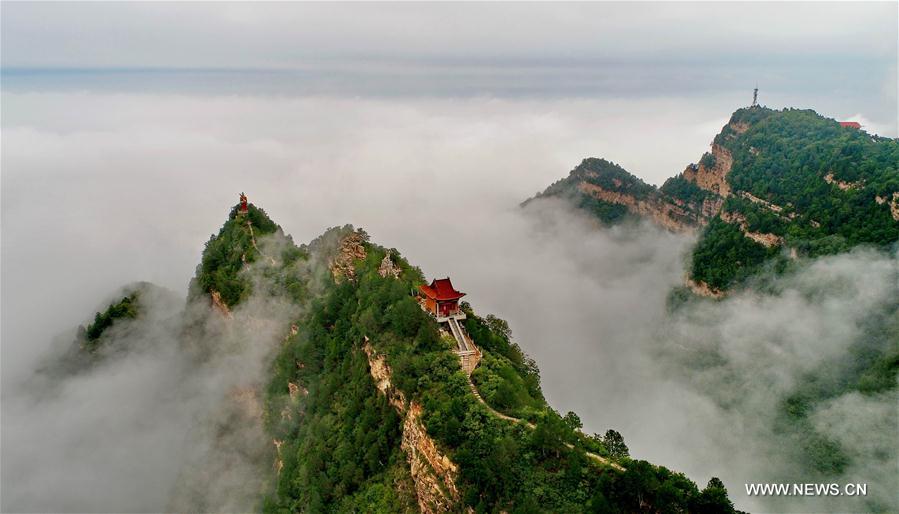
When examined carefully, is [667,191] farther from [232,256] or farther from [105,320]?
[105,320]

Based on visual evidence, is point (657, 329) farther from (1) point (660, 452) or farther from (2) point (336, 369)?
(2) point (336, 369)

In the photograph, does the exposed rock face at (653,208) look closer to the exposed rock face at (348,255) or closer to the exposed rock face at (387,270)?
the exposed rock face at (348,255)

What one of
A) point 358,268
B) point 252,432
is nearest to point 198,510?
point 252,432

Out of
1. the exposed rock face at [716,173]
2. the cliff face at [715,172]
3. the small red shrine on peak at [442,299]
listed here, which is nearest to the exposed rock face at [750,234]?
the exposed rock face at [716,173]

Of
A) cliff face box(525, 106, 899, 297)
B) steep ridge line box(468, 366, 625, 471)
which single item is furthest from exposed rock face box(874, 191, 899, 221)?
steep ridge line box(468, 366, 625, 471)

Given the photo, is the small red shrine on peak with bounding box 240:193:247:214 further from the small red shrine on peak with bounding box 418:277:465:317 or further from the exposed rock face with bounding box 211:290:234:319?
the small red shrine on peak with bounding box 418:277:465:317

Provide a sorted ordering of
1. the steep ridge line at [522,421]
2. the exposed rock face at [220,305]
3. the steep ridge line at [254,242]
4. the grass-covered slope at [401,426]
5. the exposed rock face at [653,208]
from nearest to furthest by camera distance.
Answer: the grass-covered slope at [401,426] → the steep ridge line at [522,421] → the exposed rock face at [220,305] → the steep ridge line at [254,242] → the exposed rock face at [653,208]
